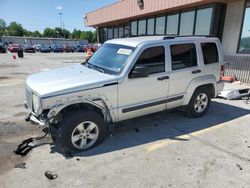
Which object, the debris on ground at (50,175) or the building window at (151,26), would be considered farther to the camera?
the building window at (151,26)

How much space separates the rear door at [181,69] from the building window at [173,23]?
8.71 meters

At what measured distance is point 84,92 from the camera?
3.72 meters

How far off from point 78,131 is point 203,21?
1000cm

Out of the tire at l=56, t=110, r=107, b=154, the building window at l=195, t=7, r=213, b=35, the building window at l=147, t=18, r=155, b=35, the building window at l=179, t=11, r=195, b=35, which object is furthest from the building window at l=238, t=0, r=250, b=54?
the tire at l=56, t=110, r=107, b=154

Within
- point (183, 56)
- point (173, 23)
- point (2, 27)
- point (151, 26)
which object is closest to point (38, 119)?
point (183, 56)

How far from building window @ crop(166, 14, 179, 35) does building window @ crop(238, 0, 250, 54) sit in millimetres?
3961

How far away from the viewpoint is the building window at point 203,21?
35.8ft

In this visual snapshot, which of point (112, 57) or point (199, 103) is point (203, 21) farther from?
point (112, 57)

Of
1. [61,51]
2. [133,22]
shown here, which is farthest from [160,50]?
[61,51]

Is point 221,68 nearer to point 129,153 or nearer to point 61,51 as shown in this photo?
point 129,153

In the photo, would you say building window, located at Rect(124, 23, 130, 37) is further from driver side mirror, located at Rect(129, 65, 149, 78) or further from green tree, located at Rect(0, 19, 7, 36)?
green tree, located at Rect(0, 19, 7, 36)

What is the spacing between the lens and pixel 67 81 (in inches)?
152

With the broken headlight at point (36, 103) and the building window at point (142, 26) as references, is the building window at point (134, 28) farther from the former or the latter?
the broken headlight at point (36, 103)

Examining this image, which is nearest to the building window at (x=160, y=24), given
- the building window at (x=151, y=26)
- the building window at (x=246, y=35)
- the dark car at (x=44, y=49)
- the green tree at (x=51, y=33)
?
the building window at (x=151, y=26)
